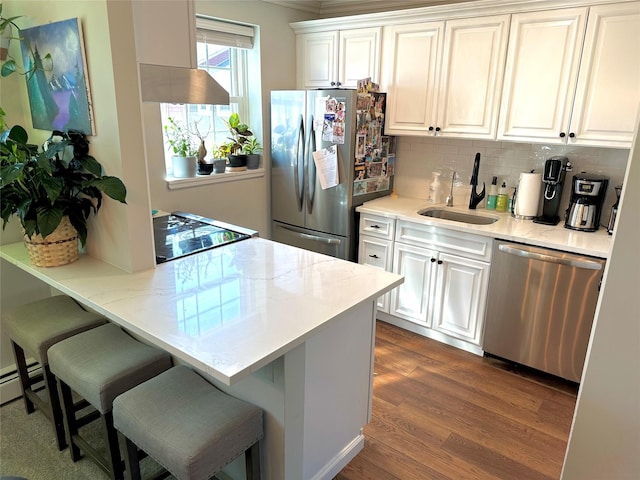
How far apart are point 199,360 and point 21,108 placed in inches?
70.1

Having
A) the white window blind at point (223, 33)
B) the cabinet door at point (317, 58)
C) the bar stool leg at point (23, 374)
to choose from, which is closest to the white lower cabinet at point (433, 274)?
the cabinet door at point (317, 58)

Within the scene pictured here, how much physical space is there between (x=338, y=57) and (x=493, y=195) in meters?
1.61

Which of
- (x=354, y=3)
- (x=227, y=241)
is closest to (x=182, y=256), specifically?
(x=227, y=241)

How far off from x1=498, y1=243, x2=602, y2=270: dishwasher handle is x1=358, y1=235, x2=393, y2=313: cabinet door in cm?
82

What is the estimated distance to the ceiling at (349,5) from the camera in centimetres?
339

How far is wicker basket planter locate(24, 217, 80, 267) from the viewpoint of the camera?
1878 millimetres

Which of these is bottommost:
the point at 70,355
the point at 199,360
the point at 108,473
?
the point at 108,473

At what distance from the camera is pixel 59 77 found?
1872 mm

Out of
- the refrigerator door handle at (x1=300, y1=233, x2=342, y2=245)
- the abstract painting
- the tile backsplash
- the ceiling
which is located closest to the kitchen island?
the abstract painting

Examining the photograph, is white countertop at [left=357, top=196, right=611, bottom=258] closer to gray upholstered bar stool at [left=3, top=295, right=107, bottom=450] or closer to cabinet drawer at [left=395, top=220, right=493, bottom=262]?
cabinet drawer at [left=395, top=220, right=493, bottom=262]

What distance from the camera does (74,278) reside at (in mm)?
1823

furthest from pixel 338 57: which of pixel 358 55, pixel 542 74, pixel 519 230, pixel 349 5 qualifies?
pixel 519 230

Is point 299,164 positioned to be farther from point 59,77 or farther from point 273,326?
point 273,326

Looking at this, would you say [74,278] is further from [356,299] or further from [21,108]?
[356,299]
